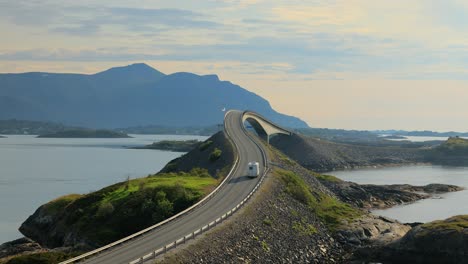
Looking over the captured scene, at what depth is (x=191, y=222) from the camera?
60531mm

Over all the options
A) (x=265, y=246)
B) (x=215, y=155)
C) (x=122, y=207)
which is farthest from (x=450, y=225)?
(x=215, y=155)

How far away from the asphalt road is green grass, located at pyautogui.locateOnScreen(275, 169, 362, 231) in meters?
5.26

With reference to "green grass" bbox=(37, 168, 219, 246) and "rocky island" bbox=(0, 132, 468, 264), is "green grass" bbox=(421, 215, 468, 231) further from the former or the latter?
"green grass" bbox=(37, 168, 219, 246)

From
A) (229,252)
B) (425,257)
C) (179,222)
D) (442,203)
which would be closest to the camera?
(229,252)

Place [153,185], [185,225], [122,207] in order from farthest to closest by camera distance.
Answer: [153,185]
[122,207]
[185,225]

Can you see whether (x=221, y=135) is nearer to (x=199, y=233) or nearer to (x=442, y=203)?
(x=442, y=203)

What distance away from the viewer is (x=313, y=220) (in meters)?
79.9

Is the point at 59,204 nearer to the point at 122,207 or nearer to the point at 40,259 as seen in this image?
the point at 122,207

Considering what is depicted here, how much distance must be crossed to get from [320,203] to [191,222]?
35.4 meters

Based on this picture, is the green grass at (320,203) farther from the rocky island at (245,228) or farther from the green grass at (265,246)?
the green grass at (265,246)

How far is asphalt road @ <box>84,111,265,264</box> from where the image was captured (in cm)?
4791

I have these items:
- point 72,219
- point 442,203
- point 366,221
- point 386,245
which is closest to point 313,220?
point 366,221

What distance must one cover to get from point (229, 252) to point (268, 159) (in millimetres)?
62476

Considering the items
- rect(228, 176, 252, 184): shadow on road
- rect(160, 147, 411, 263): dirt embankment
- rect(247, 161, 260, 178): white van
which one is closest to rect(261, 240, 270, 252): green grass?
rect(160, 147, 411, 263): dirt embankment
